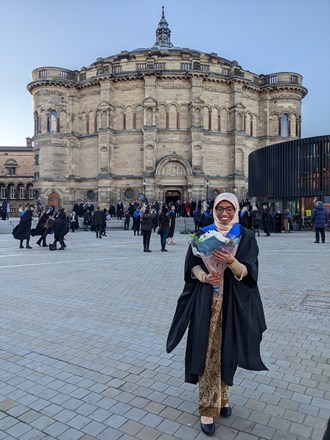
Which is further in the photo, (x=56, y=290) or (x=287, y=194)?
(x=287, y=194)

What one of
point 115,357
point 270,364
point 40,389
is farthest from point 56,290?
point 270,364

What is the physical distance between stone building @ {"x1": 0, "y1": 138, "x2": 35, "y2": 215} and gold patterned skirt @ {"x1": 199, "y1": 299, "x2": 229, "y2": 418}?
6208 centimetres

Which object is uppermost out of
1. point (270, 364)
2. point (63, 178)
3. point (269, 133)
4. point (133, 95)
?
point (133, 95)

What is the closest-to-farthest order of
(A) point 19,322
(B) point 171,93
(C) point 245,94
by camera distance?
(A) point 19,322 → (B) point 171,93 → (C) point 245,94

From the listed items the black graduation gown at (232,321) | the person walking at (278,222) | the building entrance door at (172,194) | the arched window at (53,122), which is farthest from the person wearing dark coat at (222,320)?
the arched window at (53,122)

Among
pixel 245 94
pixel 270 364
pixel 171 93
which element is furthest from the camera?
pixel 245 94

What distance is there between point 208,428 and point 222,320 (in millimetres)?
918

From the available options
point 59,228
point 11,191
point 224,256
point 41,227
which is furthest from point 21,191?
point 224,256

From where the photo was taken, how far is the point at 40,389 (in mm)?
3801

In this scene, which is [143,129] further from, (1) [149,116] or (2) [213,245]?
(2) [213,245]

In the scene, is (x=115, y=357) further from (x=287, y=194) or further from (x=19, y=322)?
(x=287, y=194)

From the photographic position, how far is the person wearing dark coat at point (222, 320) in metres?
3.00

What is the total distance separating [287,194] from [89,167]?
81.6 ft

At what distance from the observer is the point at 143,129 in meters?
39.3
